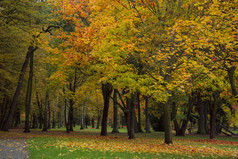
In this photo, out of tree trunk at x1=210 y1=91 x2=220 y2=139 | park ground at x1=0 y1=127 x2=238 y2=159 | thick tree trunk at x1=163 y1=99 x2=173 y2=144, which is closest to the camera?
park ground at x1=0 y1=127 x2=238 y2=159

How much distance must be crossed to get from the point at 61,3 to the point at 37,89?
1792 cm

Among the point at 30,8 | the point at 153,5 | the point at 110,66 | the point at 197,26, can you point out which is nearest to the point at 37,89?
the point at 30,8

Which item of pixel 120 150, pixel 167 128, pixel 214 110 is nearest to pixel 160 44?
pixel 167 128

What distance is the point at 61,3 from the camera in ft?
65.2

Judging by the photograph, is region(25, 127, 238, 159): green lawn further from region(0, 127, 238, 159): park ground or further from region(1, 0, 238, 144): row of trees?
region(1, 0, 238, 144): row of trees

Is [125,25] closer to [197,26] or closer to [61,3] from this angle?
[197,26]

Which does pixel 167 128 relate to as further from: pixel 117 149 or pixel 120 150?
pixel 120 150

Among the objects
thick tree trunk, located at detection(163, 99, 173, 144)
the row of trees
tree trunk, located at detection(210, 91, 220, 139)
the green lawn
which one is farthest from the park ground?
tree trunk, located at detection(210, 91, 220, 139)

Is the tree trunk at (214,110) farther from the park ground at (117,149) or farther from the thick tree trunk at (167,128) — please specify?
the thick tree trunk at (167,128)

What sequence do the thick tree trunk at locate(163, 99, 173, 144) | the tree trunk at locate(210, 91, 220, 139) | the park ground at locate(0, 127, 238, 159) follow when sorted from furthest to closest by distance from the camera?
the tree trunk at locate(210, 91, 220, 139), the thick tree trunk at locate(163, 99, 173, 144), the park ground at locate(0, 127, 238, 159)

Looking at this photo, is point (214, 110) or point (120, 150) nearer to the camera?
point (120, 150)

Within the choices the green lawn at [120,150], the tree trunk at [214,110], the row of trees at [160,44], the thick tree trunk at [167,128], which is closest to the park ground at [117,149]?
the green lawn at [120,150]

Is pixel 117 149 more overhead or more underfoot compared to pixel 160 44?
more underfoot

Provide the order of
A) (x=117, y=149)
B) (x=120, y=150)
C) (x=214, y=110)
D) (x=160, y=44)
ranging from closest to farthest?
(x=120, y=150), (x=117, y=149), (x=160, y=44), (x=214, y=110)
